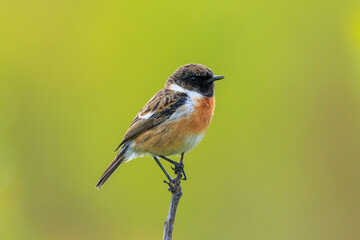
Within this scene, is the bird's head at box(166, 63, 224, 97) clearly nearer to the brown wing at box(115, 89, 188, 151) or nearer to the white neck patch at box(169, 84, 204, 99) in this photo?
the white neck patch at box(169, 84, 204, 99)

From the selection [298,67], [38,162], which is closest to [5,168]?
[38,162]

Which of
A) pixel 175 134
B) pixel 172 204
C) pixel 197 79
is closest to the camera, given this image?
pixel 172 204

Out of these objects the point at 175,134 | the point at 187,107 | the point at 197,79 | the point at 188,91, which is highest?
the point at 197,79

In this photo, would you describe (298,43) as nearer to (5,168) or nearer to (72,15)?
(72,15)

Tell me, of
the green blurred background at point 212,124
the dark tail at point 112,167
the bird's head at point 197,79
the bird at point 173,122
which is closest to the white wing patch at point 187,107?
the bird at point 173,122

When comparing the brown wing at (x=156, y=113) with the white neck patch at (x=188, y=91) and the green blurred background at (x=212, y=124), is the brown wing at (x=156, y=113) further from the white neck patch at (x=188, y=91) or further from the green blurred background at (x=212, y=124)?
the green blurred background at (x=212, y=124)

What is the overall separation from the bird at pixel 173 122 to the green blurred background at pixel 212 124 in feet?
4.58

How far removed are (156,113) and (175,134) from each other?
0.32 m

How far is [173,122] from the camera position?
5078 mm

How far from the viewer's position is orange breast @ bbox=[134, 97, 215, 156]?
503cm

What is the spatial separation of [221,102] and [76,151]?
202cm

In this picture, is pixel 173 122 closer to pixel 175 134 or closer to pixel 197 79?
pixel 175 134

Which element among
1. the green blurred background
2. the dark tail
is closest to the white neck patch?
the dark tail

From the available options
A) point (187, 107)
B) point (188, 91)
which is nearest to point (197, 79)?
point (188, 91)
